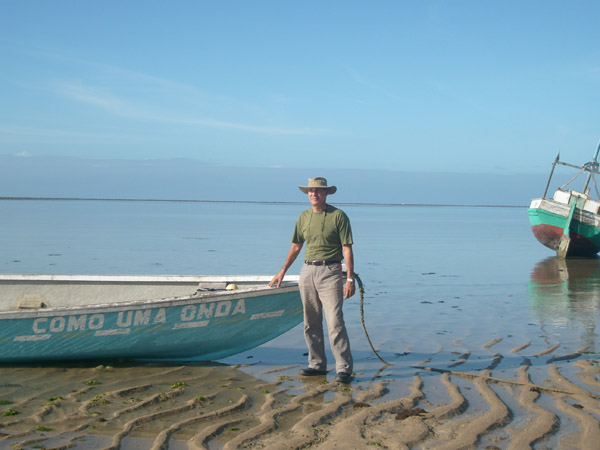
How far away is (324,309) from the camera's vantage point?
22.7 feet

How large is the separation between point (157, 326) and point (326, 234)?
217cm

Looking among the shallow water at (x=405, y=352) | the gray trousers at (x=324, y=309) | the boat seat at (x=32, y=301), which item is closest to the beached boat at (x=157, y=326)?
the shallow water at (x=405, y=352)

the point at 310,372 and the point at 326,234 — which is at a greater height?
the point at 326,234

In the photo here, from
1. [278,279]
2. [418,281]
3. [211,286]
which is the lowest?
[418,281]

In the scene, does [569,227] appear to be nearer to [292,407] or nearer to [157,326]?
[157,326]

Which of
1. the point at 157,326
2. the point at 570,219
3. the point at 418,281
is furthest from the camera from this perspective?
the point at 570,219

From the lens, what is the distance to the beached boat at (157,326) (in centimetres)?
720

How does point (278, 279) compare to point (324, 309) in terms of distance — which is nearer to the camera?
point (324, 309)

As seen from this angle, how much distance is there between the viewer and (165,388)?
672 cm

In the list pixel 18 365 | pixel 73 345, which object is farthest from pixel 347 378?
pixel 18 365

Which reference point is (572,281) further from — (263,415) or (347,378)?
(263,415)

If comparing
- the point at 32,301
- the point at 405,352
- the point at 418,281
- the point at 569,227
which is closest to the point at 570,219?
the point at 569,227

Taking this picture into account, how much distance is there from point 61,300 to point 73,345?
183 centimetres

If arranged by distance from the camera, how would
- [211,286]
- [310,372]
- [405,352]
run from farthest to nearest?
[405,352] < [211,286] < [310,372]
